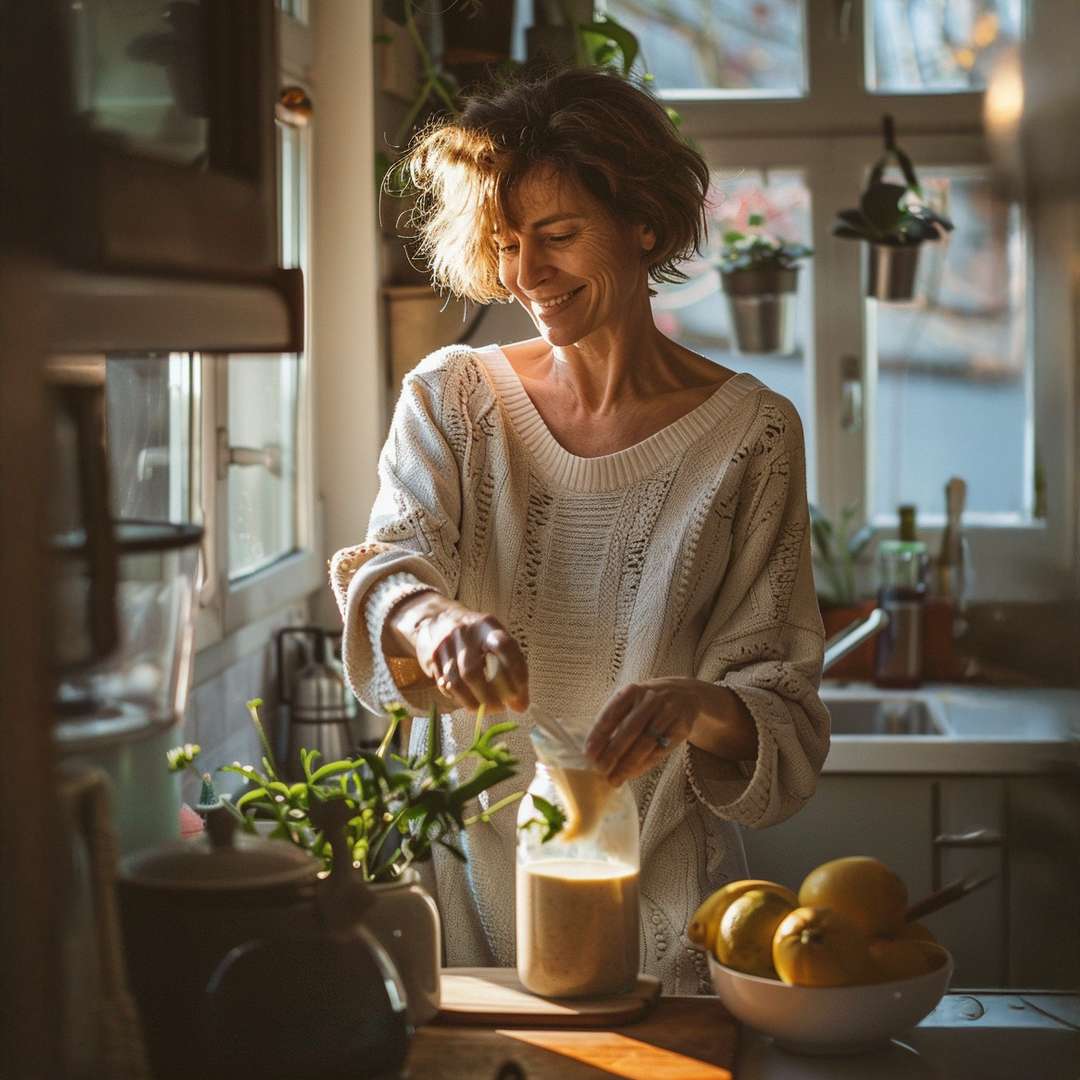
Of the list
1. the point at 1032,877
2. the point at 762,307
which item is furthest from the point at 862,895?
the point at 762,307

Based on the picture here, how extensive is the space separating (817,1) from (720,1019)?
264cm

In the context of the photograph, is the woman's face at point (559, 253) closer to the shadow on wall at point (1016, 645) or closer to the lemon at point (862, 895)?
the lemon at point (862, 895)

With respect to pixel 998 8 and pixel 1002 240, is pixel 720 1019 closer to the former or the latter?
pixel 1002 240

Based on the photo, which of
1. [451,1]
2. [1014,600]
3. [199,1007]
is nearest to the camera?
[199,1007]

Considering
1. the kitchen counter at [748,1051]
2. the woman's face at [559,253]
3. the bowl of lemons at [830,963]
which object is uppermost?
the woman's face at [559,253]

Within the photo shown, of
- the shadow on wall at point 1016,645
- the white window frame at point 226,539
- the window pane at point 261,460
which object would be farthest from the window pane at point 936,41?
the window pane at point 261,460

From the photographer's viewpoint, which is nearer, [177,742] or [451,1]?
[177,742]

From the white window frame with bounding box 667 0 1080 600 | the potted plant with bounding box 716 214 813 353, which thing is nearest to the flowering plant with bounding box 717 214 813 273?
the potted plant with bounding box 716 214 813 353

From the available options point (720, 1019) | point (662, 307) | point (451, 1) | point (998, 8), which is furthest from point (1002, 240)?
point (720, 1019)

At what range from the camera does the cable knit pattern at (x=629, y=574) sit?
3.88 ft

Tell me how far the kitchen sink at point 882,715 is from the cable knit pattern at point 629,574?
4.74ft

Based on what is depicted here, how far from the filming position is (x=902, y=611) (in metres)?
2.72

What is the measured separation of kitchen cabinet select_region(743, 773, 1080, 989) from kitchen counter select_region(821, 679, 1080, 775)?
3cm

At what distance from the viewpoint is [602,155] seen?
4.04ft
